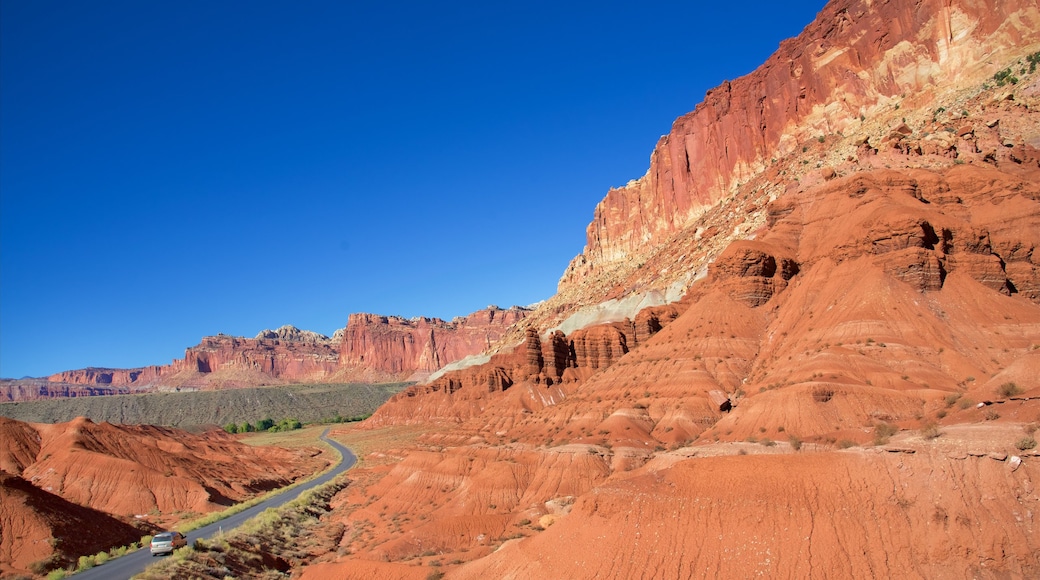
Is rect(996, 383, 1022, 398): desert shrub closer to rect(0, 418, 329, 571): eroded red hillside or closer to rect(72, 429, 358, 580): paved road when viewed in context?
rect(72, 429, 358, 580): paved road

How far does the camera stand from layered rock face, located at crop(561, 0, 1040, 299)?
→ 70.3 meters

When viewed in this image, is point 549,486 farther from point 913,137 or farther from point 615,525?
point 913,137

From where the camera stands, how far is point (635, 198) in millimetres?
152375

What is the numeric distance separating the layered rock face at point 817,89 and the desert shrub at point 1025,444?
69010mm

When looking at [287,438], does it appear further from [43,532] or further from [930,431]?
[930,431]

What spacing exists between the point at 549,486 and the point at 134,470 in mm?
41539

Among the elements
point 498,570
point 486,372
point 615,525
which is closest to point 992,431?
point 615,525

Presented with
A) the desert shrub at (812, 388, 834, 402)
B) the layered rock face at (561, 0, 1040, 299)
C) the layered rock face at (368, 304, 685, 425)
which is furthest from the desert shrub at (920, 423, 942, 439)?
the layered rock face at (561, 0, 1040, 299)

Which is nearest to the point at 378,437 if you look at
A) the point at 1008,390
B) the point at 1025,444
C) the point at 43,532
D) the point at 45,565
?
the point at 43,532

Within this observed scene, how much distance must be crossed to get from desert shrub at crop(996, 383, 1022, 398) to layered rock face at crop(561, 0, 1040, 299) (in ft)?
209

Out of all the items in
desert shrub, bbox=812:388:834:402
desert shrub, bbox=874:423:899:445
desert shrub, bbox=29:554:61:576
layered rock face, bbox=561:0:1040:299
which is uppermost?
layered rock face, bbox=561:0:1040:299

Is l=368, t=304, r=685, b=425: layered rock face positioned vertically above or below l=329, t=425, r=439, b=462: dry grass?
above

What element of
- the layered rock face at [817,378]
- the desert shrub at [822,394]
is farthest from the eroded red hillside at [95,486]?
the desert shrub at [822,394]

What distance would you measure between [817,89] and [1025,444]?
89.7m
